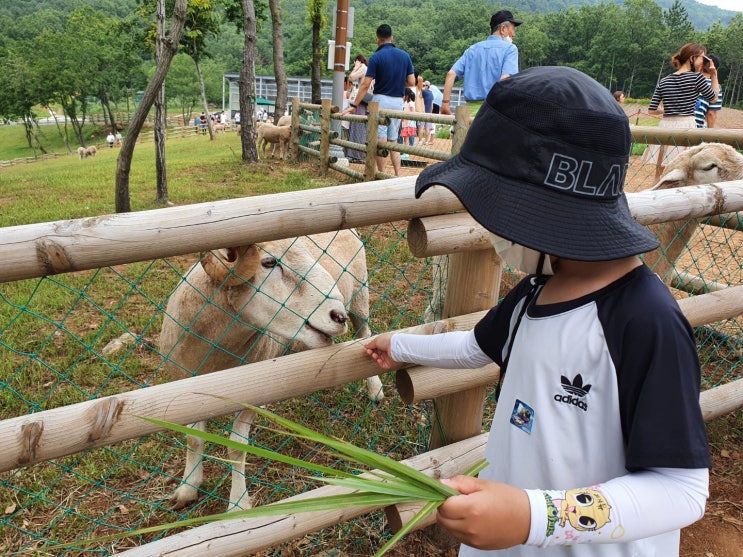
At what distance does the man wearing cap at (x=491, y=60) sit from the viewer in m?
6.87

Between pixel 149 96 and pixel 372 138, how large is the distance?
3.66 meters

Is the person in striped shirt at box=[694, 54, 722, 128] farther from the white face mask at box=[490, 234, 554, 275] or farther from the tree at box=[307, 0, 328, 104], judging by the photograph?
the tree at box=[307, 0, 328, 104]

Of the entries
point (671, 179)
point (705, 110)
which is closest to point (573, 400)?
point (671, 179)

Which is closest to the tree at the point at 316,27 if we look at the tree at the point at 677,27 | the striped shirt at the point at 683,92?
the striped shirt at the point at 683,92

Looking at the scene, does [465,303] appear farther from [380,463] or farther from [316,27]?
[316,27]

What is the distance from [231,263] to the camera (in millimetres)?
2219

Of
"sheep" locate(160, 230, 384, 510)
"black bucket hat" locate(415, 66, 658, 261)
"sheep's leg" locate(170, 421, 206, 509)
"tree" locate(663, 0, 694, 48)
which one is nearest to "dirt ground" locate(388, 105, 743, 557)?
"sheep" locate(160, 230, 384, 510)

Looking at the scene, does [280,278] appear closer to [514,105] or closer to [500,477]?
[500,477]

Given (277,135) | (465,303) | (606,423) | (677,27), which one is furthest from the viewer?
(677,27)

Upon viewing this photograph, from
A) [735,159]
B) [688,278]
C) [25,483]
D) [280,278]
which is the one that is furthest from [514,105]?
[688,278]

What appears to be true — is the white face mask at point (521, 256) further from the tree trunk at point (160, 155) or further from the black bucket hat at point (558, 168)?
the tree trunk at point (160, 155)

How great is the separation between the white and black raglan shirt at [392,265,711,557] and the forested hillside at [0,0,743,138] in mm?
31458

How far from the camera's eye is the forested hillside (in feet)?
172

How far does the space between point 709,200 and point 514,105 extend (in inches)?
66.5
